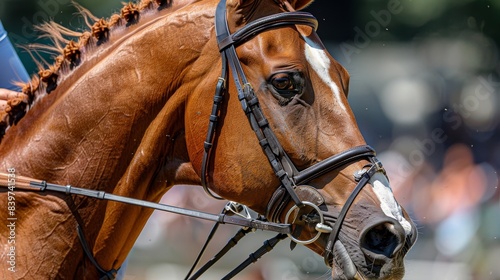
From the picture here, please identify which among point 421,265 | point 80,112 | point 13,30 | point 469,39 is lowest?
point 421,265

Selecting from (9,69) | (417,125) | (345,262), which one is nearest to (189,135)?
(345,262)

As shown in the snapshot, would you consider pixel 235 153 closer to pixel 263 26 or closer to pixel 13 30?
pixel 263 26

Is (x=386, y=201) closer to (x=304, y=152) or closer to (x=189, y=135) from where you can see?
(x=304, y=152)

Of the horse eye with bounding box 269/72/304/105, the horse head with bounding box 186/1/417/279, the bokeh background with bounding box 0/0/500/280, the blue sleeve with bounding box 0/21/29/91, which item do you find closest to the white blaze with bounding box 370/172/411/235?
the horse head with bounding box 186/1/417/279

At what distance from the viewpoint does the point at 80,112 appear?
11.3 feet

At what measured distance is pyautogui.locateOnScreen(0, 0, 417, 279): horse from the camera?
326 cm

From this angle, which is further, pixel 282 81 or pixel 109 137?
pixel 109 137

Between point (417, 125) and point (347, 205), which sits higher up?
point (347, 205)

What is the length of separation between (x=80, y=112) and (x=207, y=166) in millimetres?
694

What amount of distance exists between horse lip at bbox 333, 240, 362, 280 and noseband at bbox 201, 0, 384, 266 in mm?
36

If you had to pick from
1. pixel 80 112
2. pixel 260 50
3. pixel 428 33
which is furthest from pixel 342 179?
pixel 428 33

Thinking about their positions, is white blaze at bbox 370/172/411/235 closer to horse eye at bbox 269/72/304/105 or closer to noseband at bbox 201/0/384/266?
noseband at bbox 201/0/384/266

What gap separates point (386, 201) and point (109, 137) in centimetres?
139

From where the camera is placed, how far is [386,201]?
3121mm
